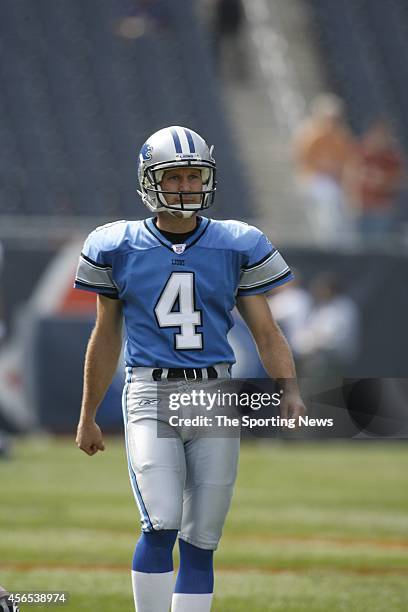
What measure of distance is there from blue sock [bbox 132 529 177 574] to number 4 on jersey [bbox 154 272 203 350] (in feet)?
2.36

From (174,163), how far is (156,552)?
149 centimetres

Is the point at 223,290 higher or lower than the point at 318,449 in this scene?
higher

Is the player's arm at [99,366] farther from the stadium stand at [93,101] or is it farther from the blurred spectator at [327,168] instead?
the stadium stand at [93,101]

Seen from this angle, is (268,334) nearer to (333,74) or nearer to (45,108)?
(45,108)

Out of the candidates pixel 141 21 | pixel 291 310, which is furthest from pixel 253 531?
pixel 141 21

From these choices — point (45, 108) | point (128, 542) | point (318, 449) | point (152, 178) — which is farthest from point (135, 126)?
point (152, 178)

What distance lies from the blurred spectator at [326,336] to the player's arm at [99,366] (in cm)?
990

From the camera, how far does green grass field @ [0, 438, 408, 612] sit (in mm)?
7051

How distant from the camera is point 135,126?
19656 millimetres

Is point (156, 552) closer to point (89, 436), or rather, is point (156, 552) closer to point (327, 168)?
point (89, 436)

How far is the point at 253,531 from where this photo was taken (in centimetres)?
949

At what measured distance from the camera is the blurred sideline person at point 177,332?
5.08 m

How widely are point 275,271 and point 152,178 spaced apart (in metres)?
0.61

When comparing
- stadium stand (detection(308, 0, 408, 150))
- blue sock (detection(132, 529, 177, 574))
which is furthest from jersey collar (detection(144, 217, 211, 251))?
stadium stand (detection(308, 0, 408, 150))
